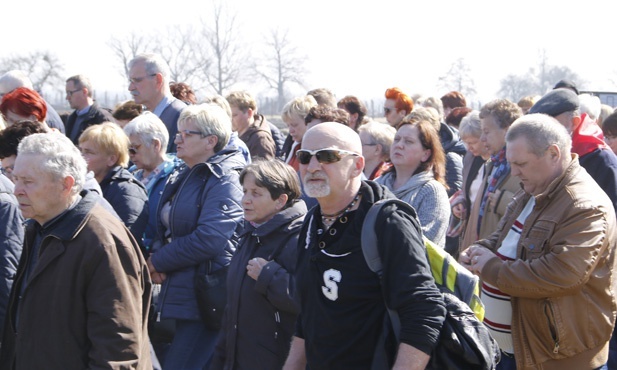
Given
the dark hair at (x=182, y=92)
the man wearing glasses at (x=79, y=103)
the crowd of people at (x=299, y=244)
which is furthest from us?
the man wearing glasses at (x=79, y=103)

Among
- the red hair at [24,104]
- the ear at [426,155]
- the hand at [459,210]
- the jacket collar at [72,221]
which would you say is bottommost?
the hand at [459,210]

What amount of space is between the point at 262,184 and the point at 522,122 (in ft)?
5.33

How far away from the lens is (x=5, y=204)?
4.45 m

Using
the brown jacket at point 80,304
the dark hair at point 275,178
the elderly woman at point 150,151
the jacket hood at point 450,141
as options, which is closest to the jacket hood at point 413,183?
the dark hair at point 275,178

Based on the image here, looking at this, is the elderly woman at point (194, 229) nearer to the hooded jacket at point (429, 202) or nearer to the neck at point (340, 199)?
the hooded jacket at point (429, 202)

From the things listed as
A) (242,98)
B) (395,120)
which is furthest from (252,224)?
(395,120)

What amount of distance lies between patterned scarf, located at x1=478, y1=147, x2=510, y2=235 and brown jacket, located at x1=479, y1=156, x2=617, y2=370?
1315mm

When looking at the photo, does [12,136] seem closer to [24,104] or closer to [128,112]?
[24,104]

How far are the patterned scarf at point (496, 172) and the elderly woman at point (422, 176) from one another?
45cm

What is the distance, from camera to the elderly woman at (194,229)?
5238mm

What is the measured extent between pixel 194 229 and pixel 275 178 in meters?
0.93

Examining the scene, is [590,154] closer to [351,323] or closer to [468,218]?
[468,218]

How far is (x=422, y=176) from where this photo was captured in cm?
538

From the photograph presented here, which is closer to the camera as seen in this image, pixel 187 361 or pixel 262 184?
pixel 262 184
